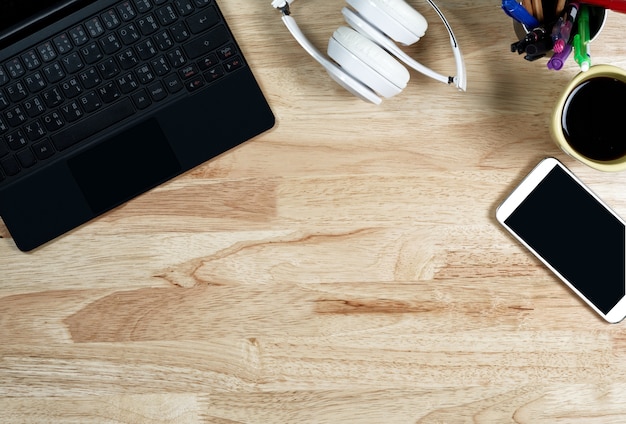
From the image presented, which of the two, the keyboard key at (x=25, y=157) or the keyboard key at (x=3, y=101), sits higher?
the keyboard key at (x=3, y=101)

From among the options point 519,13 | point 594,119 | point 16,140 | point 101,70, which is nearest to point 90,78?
point 101,70

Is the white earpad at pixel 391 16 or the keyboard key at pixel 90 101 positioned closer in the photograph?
the white earpad at pixel 391 16

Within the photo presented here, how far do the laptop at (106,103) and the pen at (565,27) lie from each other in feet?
1.13

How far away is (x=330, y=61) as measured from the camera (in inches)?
28.5

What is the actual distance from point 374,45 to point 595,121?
281 mm

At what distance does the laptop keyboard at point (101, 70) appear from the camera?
2.45 feet

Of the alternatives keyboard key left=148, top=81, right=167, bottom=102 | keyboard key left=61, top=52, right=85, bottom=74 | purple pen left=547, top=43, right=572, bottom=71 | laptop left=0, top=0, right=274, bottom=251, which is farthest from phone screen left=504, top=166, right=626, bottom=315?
keyboard key left=61, top=52, right=85, bottom=74

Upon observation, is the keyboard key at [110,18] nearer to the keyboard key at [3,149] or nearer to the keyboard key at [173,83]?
the keyboard key at [173,83]

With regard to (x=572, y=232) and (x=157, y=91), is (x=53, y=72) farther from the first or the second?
(x=572, y=232)

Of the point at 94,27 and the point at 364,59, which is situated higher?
the point at 94,27

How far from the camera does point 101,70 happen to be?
75 cm

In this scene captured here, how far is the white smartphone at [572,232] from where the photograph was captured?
762 mm

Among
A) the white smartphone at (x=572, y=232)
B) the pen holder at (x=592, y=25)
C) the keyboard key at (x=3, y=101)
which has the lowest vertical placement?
the white smartphone at (x=572, y=232)

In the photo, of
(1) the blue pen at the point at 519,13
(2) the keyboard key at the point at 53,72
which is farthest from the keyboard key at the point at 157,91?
(1) the blue pen at the point at 519,13
